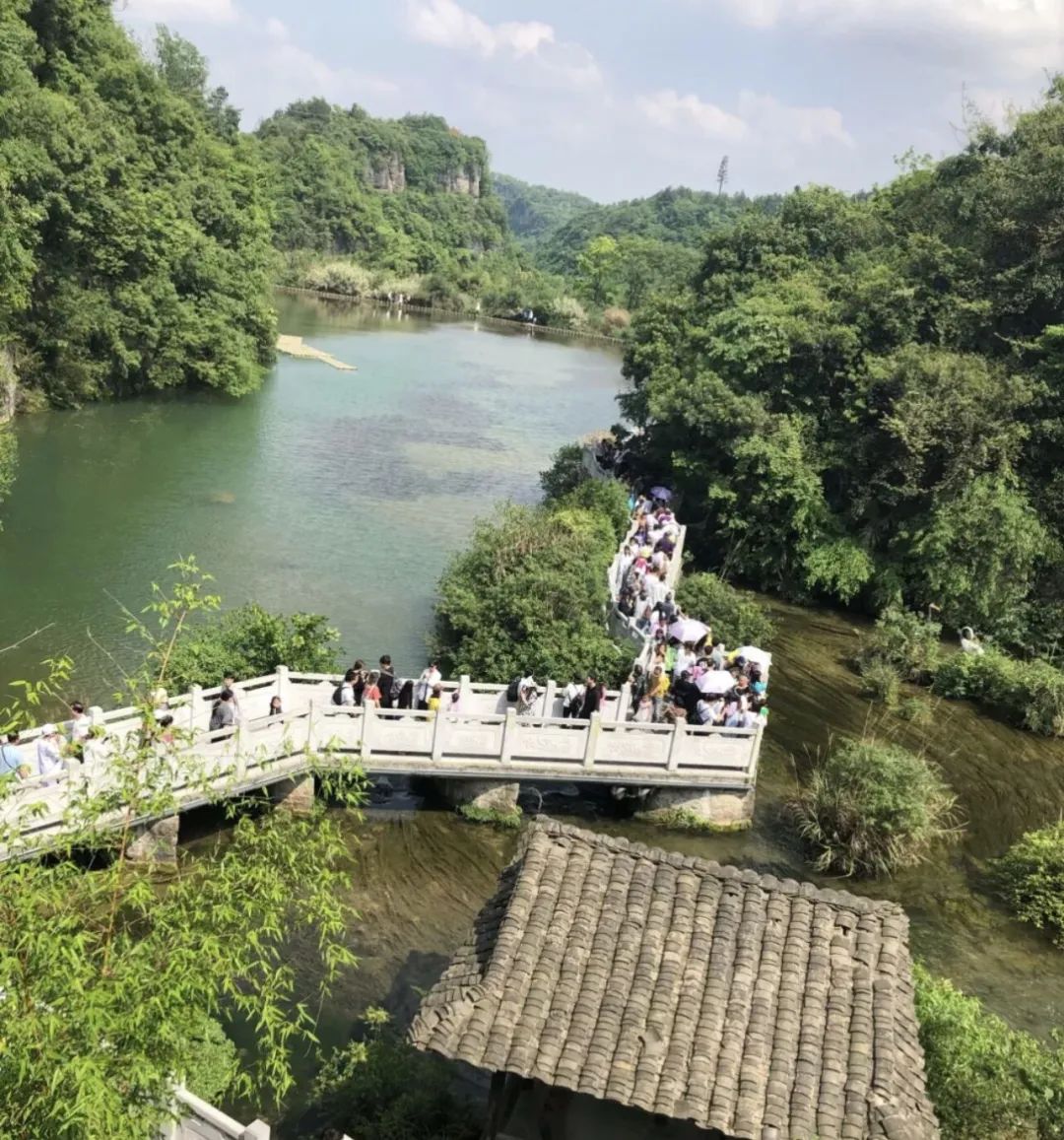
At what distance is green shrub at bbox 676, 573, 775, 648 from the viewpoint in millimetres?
22469

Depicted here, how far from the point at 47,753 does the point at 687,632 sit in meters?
11.4

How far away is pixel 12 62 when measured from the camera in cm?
2806

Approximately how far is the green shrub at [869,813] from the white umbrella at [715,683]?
7.05ft

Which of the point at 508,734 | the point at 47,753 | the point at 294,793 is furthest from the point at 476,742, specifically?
the point at 47,753

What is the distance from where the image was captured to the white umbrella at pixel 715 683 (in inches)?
673

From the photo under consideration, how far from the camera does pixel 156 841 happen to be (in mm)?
13102

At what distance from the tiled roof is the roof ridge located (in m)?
0.02

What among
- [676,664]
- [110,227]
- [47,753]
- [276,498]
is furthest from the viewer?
[110,227]

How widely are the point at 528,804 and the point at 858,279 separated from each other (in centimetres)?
2168

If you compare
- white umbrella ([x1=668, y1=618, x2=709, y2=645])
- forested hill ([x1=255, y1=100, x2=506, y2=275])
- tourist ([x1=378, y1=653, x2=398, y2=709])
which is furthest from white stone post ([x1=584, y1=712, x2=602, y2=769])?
forested hill ([x1=255, y1=100, x2=506, y2=275])

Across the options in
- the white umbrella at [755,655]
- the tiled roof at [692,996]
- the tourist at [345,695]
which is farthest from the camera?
the white umbrella at [755,655]

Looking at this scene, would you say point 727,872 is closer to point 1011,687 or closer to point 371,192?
point 1011,687

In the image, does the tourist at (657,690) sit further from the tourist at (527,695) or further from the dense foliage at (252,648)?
the dense foliage at (252,648)

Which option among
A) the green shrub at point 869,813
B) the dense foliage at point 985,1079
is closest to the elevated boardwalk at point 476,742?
the green shrub at point 869,813
